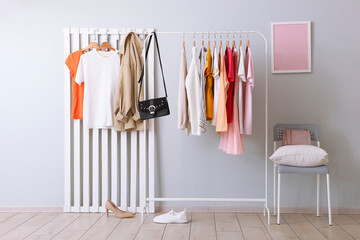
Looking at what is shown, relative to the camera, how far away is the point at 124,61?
3.49 m

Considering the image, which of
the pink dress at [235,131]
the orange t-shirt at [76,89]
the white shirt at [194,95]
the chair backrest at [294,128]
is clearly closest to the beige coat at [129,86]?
the orange t-shirt at [76,89]

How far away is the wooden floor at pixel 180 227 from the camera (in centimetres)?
288

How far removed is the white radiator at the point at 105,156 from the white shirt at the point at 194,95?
48 centimetres

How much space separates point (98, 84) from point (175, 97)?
0.72 metres

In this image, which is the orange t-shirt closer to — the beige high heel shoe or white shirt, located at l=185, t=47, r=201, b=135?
the beige high heel shoe

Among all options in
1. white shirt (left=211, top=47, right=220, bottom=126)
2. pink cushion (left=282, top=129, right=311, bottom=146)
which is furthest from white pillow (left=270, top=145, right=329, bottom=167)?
white shirt (left=211, top=47, right=220, bottom=126)

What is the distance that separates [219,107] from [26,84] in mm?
1859

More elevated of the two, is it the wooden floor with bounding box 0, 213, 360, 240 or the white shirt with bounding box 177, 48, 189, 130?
the white shirt with bounding box 177, 48, 189, 130

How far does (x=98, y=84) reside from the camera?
358cm

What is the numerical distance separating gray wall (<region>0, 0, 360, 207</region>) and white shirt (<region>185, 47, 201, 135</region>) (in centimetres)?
43

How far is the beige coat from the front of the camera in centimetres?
347

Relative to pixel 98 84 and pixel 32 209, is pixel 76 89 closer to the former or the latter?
pixel 98 84

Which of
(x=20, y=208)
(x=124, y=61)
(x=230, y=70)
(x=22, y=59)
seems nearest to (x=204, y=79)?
(x=230, y=70)

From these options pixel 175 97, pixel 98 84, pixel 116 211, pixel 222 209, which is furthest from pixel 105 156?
pixel 222 209
